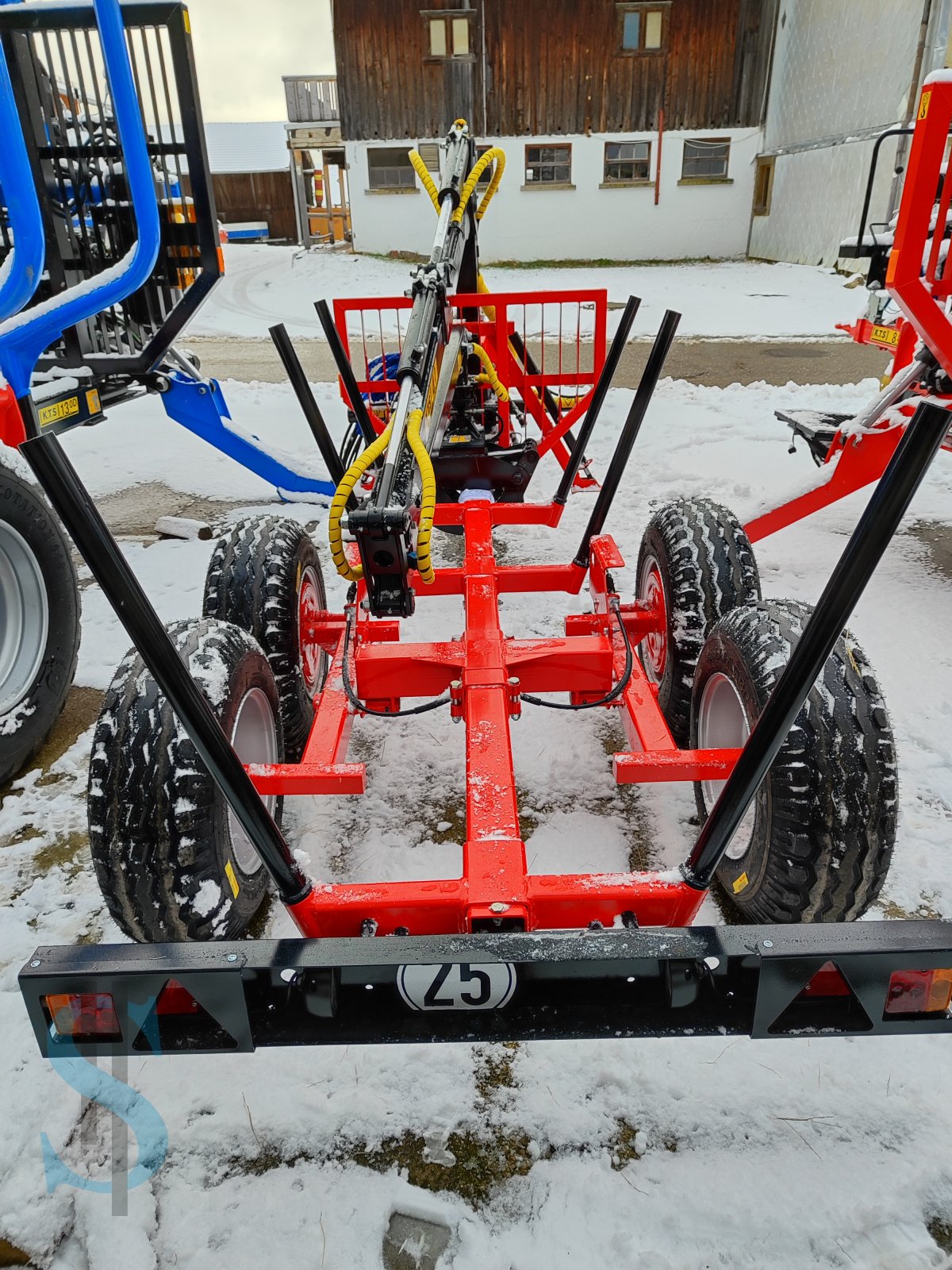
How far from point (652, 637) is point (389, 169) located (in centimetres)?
2218

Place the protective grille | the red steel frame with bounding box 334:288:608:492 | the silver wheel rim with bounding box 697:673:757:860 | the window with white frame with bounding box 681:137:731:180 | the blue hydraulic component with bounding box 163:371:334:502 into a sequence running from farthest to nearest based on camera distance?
the window with white frame with bounding box 681:137:731:180
the blue hydraulic component with bounding box 163:371:334:502
the red steel frame with bounding box 334:288:608:492
the silver wheel rim with bounding box 697:673:757:860
the protective grille

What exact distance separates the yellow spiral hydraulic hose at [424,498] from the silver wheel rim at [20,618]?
1.74 m

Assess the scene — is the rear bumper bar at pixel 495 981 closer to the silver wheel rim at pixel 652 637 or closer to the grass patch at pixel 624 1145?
the grass patch at pixel 624 1145

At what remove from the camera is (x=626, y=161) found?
21.8 metres

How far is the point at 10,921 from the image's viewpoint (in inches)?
101

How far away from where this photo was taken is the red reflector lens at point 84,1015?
4.69ft

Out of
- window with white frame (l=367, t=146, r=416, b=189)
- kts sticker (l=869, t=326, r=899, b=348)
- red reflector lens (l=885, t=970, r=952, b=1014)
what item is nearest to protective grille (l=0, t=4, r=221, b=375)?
red reflector lens (l=885, t=970, r=952, b=1014)

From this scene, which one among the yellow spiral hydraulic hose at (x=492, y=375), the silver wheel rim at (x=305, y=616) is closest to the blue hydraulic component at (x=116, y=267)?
the silver wheel rim at (x=305, y=616)

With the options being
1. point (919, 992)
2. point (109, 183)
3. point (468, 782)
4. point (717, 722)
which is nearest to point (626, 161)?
point (109, 183)

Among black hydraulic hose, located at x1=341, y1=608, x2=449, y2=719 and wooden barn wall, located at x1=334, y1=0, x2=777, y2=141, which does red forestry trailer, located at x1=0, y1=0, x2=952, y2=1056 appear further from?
wooden barn wall, located at x1=334, y1=0, x2=777, y2=141

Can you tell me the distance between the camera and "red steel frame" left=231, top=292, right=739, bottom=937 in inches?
71.6

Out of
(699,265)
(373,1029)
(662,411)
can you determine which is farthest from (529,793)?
(699,265)

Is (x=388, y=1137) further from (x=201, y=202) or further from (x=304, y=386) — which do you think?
(x=304, y=386)

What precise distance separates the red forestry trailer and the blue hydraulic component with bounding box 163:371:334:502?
1.57 metres
